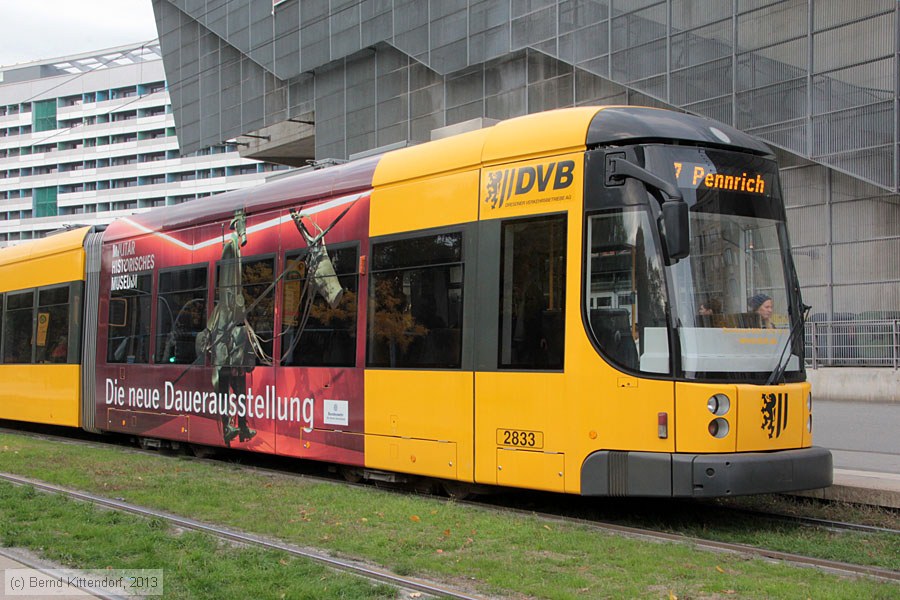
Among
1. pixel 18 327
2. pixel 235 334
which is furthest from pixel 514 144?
pixel 18 327

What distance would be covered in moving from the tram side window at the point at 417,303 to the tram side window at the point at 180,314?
3895mm

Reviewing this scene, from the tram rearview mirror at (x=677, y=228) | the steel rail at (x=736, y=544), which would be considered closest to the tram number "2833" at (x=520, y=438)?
the steel rail at (x=736, y=544)

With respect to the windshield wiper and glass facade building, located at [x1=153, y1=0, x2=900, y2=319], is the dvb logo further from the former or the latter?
glass facade building, located at [x1=153, y1=0, x2=900, y2=319]

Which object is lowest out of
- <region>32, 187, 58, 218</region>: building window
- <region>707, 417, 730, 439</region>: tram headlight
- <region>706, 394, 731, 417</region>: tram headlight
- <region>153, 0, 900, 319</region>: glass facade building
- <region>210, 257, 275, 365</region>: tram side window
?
<region>707, 417, 730, 439</region>: tram headlight

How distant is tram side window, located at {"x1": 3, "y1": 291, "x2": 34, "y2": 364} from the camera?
60.0 feet

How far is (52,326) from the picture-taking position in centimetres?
1753

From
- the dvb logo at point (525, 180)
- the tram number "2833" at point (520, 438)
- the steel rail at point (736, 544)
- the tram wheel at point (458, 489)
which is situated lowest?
the steel rail at point (736, 544)

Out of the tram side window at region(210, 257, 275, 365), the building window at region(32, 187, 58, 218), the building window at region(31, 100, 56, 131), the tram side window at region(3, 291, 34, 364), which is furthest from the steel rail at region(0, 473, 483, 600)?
the building window at region(31, 100, 56, 131)

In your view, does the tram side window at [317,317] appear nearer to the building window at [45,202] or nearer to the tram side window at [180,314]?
the tram side window at [180,314]

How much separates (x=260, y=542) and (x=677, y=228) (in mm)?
4070

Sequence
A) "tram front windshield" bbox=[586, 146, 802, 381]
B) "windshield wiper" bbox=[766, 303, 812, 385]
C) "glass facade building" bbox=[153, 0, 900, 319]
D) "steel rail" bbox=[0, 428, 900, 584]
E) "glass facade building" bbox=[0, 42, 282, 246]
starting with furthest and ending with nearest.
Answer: "glass facade building" bbox=[0, 42, 282, 246] < "glass facade building" bbox=[153, 0, 900, 319] < "windshield wiper" bbox=[766, 303, 812, 385] < "tram front windshield" bbox=[586, 146, 802, 381] < "steel rail" bbox=[0, 428, 900, 584]


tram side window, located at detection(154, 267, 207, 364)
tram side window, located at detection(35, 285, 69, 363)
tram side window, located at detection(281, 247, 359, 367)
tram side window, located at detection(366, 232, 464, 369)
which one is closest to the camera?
tram side window, located at detection(366, 232, 464, 369)

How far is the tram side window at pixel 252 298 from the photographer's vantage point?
40.3 ft

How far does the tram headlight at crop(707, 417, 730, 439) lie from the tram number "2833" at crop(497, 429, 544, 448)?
4.82 feet
